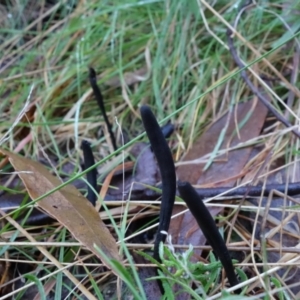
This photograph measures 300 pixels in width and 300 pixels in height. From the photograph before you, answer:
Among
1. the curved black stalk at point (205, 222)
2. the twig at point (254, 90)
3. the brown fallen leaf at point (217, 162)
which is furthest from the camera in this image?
the twig at point (254, 90)

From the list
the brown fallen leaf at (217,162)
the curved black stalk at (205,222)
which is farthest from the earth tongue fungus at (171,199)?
the brown fallen leaf at (217,162)

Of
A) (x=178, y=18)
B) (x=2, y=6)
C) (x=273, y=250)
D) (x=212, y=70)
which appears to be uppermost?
(x=2, y=6)

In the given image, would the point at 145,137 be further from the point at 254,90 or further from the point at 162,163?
the point at 162,163

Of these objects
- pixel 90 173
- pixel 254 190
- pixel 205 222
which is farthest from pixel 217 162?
pixel 205 222

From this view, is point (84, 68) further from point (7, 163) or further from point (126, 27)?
point (7, 163)

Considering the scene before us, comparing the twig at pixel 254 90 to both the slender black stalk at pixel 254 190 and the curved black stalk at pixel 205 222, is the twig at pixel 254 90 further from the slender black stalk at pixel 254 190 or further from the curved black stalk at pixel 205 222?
the curved black stalk at pixel 205 222

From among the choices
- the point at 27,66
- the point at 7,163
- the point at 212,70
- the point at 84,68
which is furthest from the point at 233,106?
the point at 27,66
